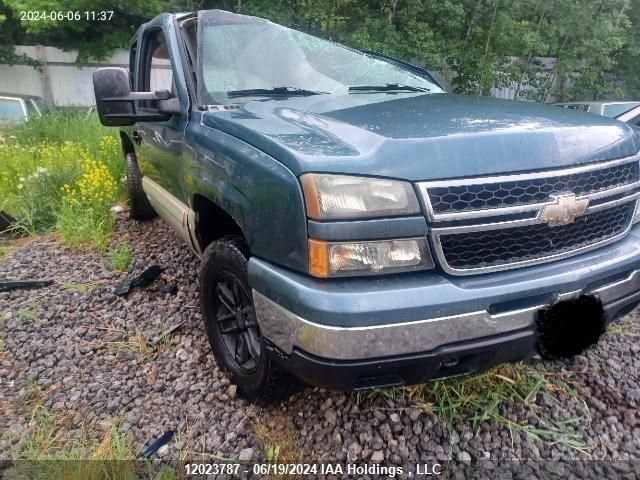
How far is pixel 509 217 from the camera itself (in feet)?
5.75

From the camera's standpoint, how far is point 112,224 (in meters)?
4.84

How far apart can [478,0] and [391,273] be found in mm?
11115

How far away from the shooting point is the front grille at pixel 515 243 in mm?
1753

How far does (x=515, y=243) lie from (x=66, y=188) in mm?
4451

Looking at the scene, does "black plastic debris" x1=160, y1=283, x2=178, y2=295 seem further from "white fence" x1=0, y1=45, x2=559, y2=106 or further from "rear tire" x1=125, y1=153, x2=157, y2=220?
"white fence" x1=0, y1=45, x2=559, y2=106

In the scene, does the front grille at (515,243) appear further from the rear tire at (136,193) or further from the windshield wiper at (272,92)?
the rear tire at (136,193)

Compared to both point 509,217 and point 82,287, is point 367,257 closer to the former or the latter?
point 509,217

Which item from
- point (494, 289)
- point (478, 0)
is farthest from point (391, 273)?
point (478, 0)

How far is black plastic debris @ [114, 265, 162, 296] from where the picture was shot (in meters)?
3.56

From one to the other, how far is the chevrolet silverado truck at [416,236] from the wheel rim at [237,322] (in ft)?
0.05

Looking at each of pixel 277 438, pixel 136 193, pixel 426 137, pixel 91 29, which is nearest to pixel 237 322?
pixel 277 438

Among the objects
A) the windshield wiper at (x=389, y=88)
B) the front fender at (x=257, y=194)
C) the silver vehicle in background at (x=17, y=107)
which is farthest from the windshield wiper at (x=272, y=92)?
the silver vehicle in background at (x=17, y=107)

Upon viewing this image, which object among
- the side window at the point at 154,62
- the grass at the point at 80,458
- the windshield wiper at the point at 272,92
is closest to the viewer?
the grass at the point at 80,458

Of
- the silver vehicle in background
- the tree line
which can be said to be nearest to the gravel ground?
the silver vehicle in background
